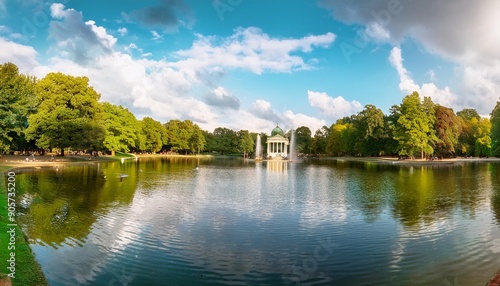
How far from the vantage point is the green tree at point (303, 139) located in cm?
17150

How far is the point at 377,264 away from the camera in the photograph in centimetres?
1252

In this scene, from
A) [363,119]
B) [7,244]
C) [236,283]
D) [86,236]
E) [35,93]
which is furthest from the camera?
[363,119]

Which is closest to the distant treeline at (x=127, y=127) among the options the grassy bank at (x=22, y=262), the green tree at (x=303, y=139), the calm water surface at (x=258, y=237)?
the green tree at (x=303, y=139)

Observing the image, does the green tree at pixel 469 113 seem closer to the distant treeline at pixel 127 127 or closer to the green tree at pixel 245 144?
the distant treeline at pixel 127 127

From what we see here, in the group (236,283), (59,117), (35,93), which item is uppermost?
(35,93)

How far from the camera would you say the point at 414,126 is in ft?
269

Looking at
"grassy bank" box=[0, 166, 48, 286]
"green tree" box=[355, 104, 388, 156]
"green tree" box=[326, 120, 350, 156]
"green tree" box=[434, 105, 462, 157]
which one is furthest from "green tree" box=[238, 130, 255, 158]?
"grassy bank" box=[0, 166, 48, 286]

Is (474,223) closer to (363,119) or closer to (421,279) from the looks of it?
(421,279)

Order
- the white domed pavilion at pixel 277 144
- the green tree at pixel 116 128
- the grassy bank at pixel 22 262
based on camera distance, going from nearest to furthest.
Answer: the grassy bank at pixel 22 262 < the green tree at pixel 116 128 < the white domed pavilion at pixel 277 144

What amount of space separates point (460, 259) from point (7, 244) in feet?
53.0

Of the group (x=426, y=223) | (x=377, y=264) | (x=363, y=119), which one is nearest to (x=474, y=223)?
(x=426, y=223)

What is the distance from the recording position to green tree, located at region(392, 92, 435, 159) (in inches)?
3211

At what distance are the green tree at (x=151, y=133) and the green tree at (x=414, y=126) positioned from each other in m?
78.5

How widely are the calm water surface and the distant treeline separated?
3178 cm
